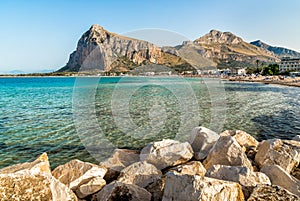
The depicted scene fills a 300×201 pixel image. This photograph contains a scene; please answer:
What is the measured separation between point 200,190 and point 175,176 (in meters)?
0.56

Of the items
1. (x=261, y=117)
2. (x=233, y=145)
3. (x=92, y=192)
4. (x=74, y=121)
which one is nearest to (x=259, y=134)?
(x=261, y=117)

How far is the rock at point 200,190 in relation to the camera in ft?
11.0

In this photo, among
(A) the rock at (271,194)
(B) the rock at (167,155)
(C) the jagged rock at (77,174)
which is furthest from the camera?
(B) the rock at (167,155)

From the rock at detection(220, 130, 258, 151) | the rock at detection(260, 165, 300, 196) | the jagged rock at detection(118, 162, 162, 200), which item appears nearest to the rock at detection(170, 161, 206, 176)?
the jagged rock at detection(118, 162, 162, 200)

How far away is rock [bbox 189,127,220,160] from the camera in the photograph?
23.5 feet

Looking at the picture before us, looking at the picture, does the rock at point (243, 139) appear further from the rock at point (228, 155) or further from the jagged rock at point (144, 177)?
the jagged rock at point (144, 177)

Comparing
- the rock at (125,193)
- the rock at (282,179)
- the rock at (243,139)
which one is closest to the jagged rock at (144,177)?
the rock at (125,193)

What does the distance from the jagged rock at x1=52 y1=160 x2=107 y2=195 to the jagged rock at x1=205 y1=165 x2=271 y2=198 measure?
9.46 feet

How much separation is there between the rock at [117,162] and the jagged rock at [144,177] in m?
0.93

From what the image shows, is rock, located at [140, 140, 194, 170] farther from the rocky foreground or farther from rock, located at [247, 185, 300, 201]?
rock, located at [247, 185, 300, 201]

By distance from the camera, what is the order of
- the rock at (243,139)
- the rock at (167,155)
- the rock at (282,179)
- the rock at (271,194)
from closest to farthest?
the rock at (271,194) → the rock at (282,179) → the rock at (167,155) → the rock at (243,139)

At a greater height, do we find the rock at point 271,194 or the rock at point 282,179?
the rock at point 271,194

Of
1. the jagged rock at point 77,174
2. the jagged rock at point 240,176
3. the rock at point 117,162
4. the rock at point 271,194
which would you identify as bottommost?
the rock at point 117,162

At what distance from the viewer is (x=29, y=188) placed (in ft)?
12.0
